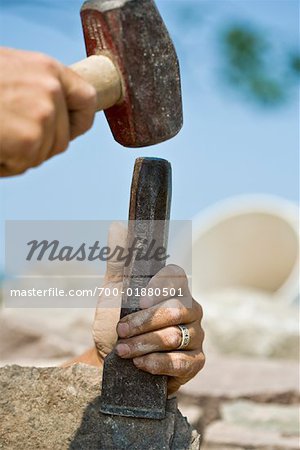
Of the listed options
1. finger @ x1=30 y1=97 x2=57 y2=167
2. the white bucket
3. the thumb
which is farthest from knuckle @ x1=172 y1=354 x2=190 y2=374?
the white bucket

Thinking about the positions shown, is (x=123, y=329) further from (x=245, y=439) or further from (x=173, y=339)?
(x=245, y=439)

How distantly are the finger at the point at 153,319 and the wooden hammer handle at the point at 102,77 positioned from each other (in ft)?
2.43

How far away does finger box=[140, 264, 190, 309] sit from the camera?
292 centimetres

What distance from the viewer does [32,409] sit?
3010 mm

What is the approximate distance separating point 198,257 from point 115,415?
36.1ft

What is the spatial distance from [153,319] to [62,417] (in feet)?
1.42

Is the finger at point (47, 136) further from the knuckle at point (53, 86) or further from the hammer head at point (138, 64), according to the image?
the hammer head at point (138, 64)

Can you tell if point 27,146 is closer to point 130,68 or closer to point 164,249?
point 130,68

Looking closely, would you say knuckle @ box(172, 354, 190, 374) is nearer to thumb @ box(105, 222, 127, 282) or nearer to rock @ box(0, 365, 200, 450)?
rock @ box(0, 365, 200, 450)

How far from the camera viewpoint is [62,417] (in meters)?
2.99

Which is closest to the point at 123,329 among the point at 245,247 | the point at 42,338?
the point at 42,338

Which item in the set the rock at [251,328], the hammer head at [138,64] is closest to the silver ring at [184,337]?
the hammer head at [138,64]

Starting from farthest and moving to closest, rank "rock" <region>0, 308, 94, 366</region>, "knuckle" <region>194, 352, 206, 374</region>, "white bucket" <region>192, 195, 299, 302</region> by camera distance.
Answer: "white bucket" <region>192, 195, 299, 302</region>
"rock" <region>0, 308, 94, 366</region>
"knuckle" <region>194, 352, 206, 374</region>

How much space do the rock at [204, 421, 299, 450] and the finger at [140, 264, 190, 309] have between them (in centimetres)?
181
